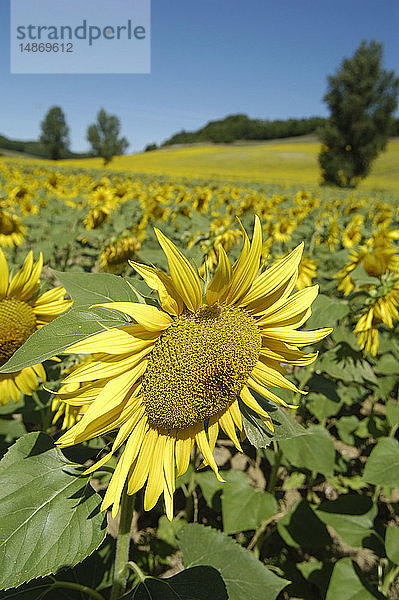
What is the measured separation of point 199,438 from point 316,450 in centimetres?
114

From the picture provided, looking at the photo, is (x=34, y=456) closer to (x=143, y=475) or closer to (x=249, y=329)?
(x=143, y=475)

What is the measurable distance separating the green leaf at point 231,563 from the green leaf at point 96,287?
989 millimetres

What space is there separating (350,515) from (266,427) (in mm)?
1546

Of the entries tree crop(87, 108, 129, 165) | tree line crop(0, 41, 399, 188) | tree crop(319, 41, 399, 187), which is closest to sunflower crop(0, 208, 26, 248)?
tree line crop(0, 41, 399, 188)

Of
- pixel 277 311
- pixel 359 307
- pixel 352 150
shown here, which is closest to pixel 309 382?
pixel 359 307

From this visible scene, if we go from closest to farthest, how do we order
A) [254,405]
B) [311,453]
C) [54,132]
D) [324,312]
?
[254,405]
[324,312]
[311,453]
[54,132]

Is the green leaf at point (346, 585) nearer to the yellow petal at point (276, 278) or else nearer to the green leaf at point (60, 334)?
the yellow petal at point (276, 278)

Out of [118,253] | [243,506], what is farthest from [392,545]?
[118,253]

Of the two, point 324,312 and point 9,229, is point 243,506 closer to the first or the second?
point 324,312

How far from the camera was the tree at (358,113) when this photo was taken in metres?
44.2

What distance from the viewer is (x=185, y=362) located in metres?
0.93

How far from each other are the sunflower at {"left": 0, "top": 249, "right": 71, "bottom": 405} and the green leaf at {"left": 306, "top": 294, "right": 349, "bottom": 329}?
946 mm

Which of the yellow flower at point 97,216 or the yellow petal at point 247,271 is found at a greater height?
the yellow flower at point 97,216

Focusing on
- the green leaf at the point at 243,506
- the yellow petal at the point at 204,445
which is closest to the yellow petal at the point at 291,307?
the yellow petal at the point at 204,445
